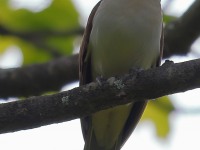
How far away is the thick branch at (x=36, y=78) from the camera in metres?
6.60

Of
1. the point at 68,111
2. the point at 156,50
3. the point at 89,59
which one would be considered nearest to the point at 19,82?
the point at 89,59

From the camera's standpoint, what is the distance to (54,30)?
290 inches

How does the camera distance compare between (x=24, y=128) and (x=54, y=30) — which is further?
(x=54, y=30)

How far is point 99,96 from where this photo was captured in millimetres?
4684

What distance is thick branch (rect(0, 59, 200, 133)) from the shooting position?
454 cm

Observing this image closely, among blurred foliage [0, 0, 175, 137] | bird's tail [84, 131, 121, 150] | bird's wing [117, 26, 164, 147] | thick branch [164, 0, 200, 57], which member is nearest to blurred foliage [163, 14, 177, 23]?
blurred foliage [0, 0, 175, 137]

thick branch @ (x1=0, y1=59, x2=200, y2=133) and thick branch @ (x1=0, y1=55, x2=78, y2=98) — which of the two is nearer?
thick branch @ (x1=0, y1=59, x2=200, y2=133)

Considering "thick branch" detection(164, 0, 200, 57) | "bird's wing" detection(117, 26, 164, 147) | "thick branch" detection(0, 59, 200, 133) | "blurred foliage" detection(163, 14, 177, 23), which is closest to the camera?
"thick branch" detection(0, 59, 200, 133)

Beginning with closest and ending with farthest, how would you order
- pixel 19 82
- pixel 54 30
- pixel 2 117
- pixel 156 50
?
1. pixel 2 117
2. pixel 156 50
3. pixel 19 82
4. pixel 54 30

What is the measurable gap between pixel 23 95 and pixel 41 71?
1.12 feet

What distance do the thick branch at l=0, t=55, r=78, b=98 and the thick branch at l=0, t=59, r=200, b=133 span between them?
77.2 inches

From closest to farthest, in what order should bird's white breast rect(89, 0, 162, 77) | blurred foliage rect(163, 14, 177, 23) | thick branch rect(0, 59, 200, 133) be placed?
1. thick branch rect(0, 59, 200, 133)
2. bird's white breast rect(89, 0, 162, 77)
3. blurred foliage rect(163, 14, 177, 23)

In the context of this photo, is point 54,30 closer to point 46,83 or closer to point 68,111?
point 46,83

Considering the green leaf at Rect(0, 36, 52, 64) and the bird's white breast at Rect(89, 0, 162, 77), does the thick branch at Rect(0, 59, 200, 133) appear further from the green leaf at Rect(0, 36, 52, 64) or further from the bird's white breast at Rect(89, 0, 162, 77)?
the green leaf at Rect(0, 36, 52, 64)
